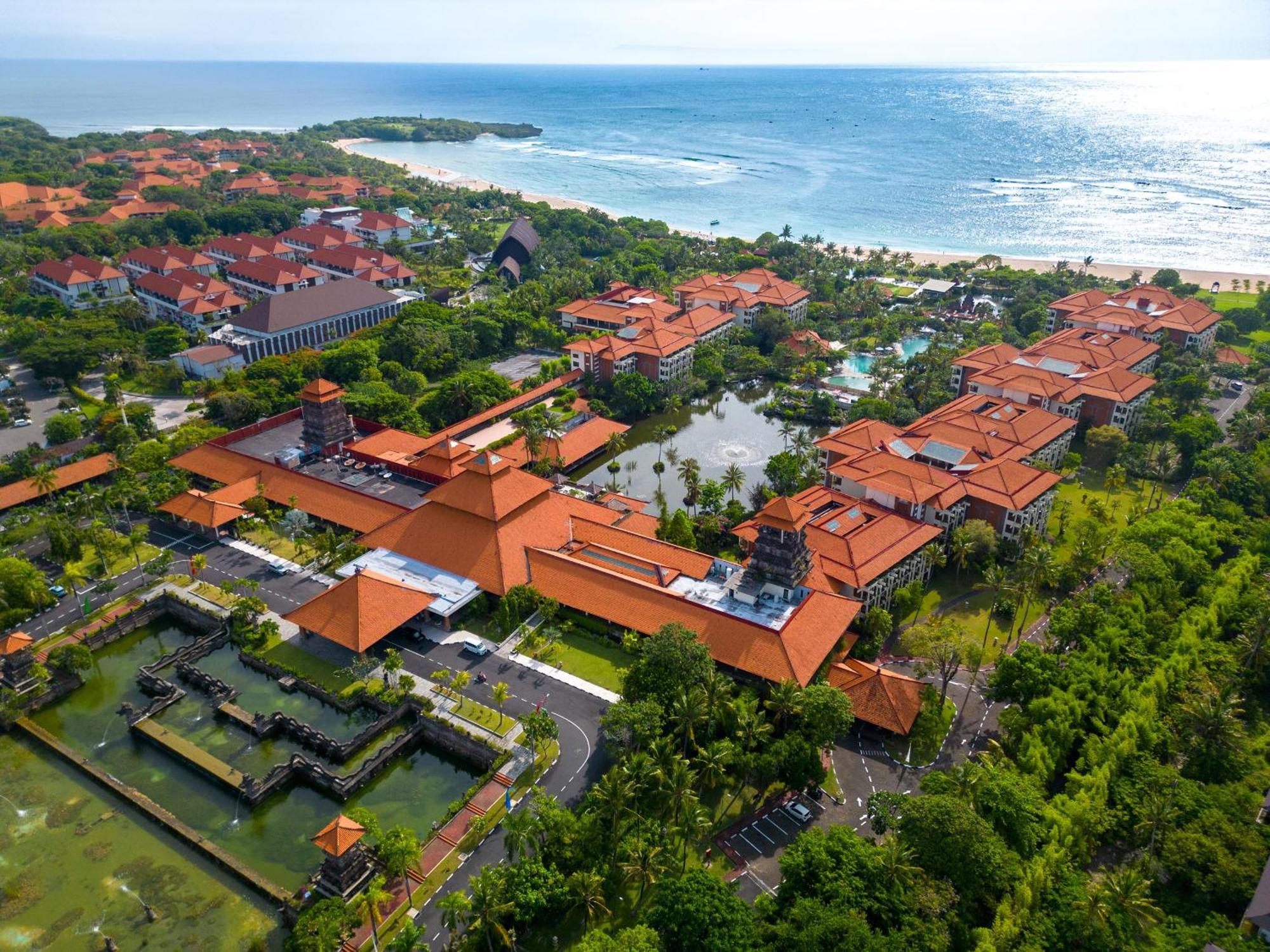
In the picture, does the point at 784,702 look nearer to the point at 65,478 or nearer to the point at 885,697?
the point at 885,697

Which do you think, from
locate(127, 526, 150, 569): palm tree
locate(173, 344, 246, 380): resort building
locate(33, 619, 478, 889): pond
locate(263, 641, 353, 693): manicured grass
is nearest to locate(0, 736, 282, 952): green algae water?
locate(33, 619, 478, 889): pond

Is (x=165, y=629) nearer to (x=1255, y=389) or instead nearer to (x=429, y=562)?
(x=429, y=562)

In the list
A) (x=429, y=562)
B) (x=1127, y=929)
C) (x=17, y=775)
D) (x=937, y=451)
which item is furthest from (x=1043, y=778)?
(x=17, y=775)

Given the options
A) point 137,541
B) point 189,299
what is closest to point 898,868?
point 137,541

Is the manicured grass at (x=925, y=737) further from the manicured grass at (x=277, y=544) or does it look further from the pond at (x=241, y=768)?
the manicured grass at (x=277, y=544)

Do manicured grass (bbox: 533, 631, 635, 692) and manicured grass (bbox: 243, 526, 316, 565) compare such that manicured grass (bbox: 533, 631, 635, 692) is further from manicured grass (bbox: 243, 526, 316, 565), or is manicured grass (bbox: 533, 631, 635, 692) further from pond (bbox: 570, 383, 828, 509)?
pond (bbox: 570, 383, 828, 509)

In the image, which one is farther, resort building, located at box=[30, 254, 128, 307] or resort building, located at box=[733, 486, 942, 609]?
resort building, located at box=[30, 254, 128, 307]

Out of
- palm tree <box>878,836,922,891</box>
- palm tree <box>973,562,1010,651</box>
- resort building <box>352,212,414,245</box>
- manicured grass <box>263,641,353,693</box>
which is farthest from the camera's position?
resort building <box>352,212,414,245</box>

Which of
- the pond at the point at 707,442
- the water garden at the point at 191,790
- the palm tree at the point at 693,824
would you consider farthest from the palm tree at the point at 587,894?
the pond at the point at 707,442
